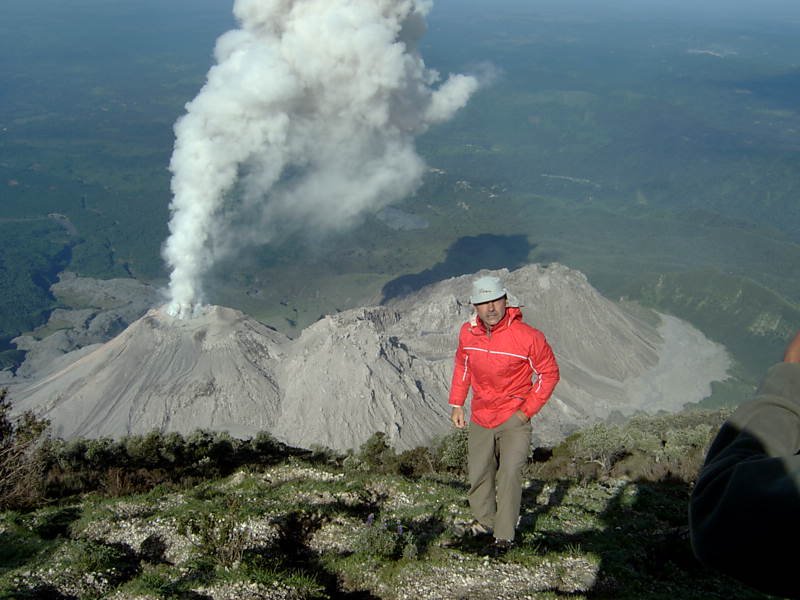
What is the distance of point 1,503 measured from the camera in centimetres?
1060

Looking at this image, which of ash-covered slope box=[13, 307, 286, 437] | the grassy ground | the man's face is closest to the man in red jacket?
the man's face

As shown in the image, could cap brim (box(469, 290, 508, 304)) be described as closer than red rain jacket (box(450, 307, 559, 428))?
Yes

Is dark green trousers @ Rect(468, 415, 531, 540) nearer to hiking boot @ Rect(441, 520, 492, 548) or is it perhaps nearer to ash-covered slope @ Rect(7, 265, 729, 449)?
hiking boot @ Rect(441, 520, 492, 548)

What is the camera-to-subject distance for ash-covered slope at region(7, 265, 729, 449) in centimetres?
4038

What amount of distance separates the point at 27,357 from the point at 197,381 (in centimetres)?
6472

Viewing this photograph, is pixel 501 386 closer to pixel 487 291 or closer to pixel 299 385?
pixel 487 291

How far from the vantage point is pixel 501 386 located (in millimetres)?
7312

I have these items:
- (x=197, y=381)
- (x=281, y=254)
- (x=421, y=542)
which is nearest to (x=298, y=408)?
(x=197, y=381)

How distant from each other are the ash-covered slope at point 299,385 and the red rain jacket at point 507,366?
97.3ft

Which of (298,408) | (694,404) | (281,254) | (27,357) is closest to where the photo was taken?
(298,408)

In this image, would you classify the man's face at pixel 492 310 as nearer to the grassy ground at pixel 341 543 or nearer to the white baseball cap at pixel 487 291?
the white baseball cap at pixel 487 291

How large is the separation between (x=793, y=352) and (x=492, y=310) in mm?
4620

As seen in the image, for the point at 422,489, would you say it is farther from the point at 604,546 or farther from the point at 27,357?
the point at 27,357

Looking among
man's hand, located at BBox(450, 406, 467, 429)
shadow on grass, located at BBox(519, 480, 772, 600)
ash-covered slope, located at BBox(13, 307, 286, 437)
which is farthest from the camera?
ash-covered slope, located at BBox(13, 307, 286, 437)
